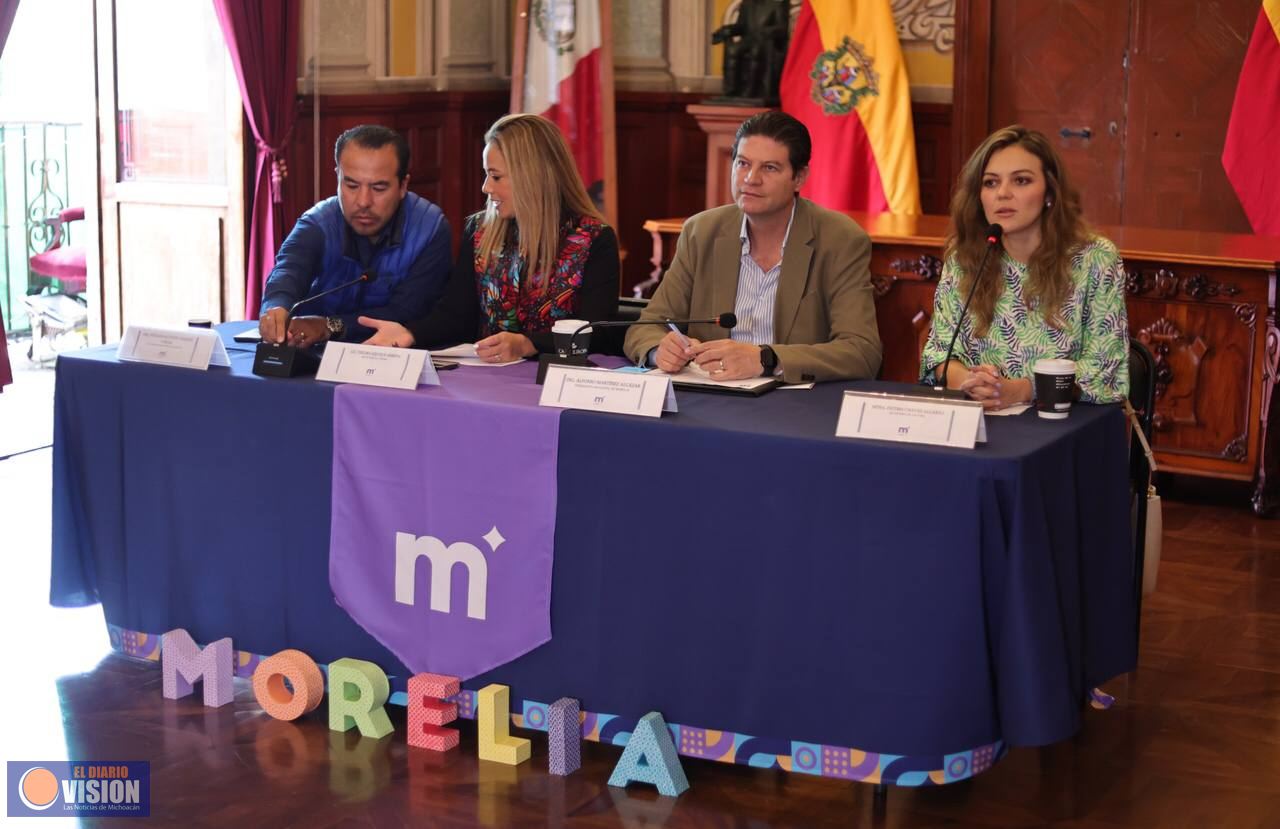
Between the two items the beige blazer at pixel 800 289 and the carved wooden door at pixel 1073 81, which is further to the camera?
the carved wooden door at pixel 1073 81

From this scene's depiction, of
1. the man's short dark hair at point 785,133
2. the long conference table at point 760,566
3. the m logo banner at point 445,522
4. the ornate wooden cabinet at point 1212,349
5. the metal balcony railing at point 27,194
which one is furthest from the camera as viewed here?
the metal balcony railing at point 27,194

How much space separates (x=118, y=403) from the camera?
315cm

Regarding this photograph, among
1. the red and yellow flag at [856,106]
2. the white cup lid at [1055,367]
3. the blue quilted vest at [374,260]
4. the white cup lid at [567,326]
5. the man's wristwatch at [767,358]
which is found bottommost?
the man's wristwatch at [767,358]

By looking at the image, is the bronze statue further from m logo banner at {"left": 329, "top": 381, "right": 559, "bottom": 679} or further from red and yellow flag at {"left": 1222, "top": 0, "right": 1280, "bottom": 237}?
m logo banner at {"left": 329, "top": 381, "right": 559, "bottom": 679}

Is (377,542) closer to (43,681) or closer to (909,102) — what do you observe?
(43,681)

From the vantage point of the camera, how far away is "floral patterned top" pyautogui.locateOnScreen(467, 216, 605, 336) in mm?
3336

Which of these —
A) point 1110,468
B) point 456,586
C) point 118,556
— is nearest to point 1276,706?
point 1110,468

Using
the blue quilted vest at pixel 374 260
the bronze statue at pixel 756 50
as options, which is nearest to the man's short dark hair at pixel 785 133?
the blue quilted vest at pixel 374 260

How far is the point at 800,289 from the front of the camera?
323 cm

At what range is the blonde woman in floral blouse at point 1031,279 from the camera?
9.51 feet

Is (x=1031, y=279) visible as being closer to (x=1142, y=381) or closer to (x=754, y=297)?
(x=1142, y=381)

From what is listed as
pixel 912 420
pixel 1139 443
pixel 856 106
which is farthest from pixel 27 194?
pixel 912 420

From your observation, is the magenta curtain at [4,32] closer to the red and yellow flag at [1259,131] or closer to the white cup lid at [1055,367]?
the white cup lid at [1055,367]

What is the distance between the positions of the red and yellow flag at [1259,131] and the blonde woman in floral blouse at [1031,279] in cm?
321
